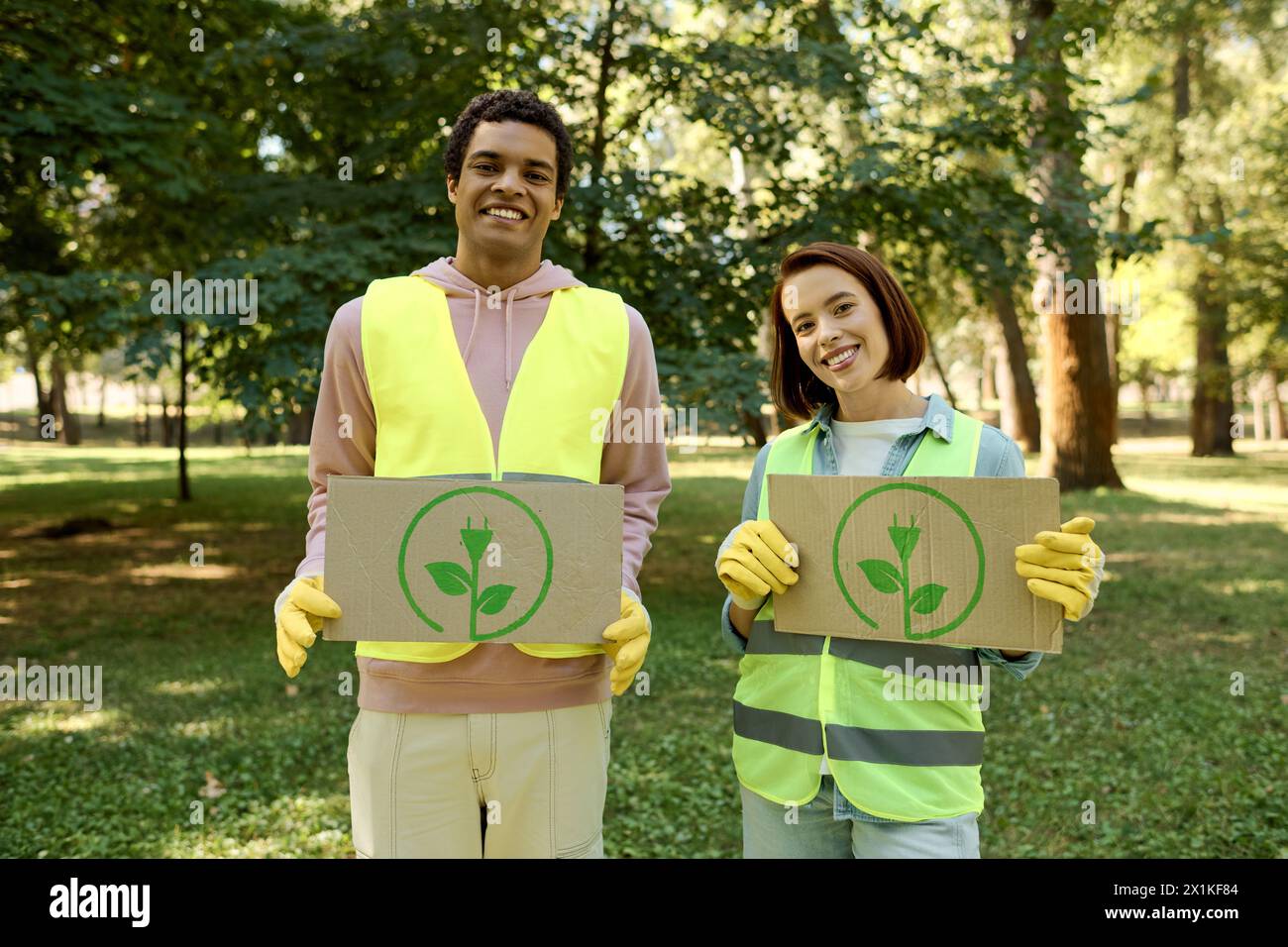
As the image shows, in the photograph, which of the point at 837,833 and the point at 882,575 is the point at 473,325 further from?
the point at 837,833

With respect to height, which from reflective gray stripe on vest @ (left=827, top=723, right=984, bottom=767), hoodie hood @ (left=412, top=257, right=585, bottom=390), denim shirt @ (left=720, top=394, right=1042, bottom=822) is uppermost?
hoodie hood @ (left=412, top=257, right=585, bottom=390)

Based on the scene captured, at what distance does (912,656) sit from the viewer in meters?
2.09

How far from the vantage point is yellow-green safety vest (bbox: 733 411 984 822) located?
1.99 m

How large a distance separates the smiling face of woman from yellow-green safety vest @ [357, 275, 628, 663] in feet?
1.64

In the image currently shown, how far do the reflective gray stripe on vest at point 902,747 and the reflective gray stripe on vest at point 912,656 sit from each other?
130 millimetres

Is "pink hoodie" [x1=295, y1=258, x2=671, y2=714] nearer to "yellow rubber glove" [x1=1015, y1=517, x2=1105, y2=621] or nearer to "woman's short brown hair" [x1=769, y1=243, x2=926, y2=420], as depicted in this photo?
"woman's short brown hair" [x1=769, y1=243, x2=926, y2=420]

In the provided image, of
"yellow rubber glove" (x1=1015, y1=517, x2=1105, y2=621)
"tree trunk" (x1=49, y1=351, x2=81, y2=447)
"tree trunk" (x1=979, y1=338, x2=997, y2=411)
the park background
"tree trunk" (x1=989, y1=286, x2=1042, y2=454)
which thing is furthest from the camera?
"tree trunk" (x1=979, y1=338, x2=997, y2=411)

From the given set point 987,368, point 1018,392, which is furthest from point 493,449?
point 987,368

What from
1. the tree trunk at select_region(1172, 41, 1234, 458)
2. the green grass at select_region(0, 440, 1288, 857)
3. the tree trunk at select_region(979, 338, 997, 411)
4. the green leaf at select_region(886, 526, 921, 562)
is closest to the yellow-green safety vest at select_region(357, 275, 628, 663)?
the green leaf at select_region(886, 526, 921, 562)

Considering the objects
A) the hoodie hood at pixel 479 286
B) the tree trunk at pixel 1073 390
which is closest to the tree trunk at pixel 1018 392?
the tree trunk at pixel 1073 390

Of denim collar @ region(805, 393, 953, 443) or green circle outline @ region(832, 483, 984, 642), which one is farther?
denim collar @ region(805, 393, 953, 443)

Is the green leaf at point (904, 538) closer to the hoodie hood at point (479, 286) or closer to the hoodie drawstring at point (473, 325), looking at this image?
the hoodie hood at point (479, 286)

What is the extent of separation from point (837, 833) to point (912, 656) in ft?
1.38
